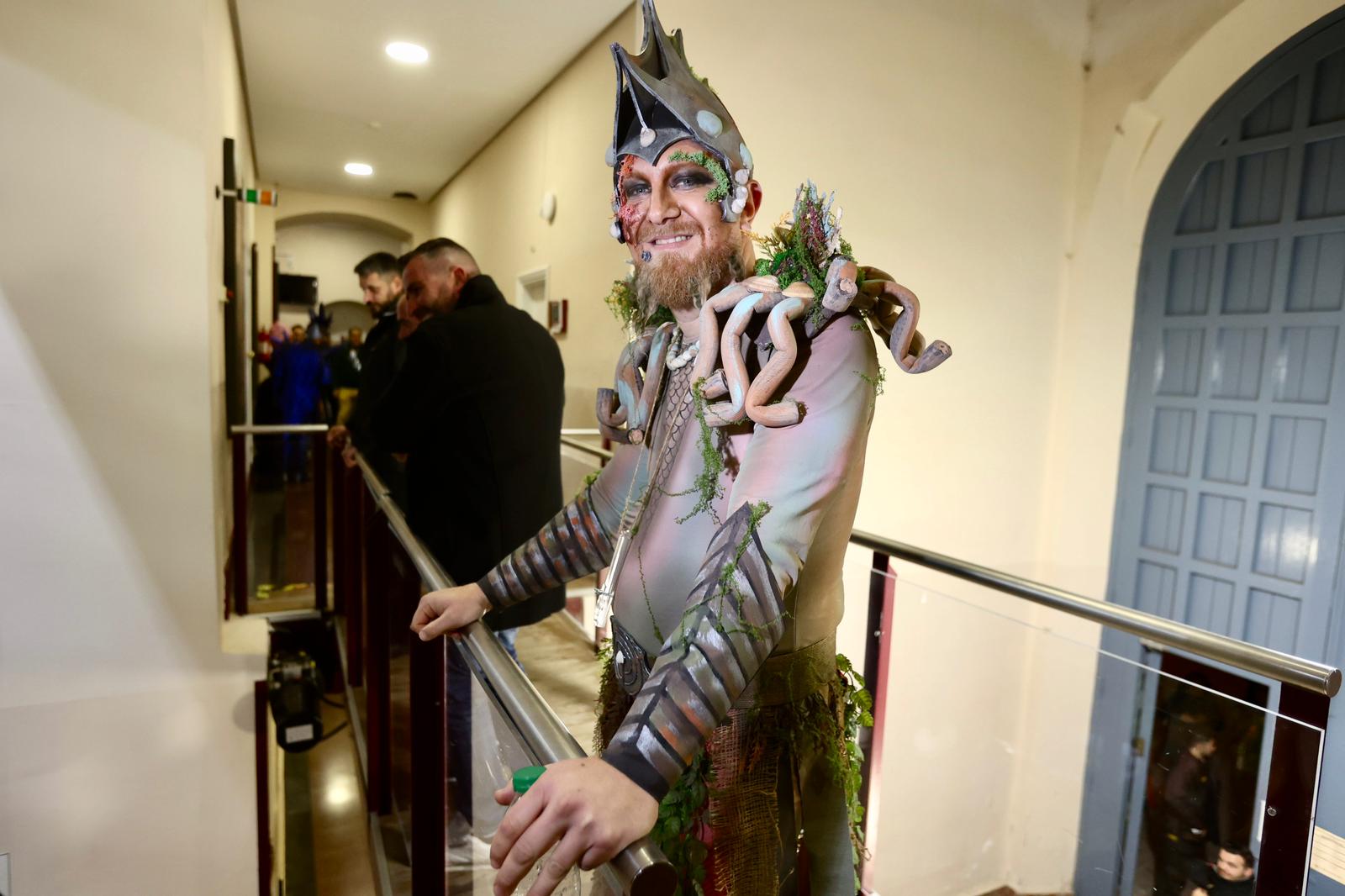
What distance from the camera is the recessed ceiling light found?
156 inches

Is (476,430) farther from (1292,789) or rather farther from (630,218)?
(1292,789)

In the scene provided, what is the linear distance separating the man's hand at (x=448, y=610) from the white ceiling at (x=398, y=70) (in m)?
2.87

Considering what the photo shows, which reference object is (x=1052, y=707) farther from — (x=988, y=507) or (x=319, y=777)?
(x=319, y=777)

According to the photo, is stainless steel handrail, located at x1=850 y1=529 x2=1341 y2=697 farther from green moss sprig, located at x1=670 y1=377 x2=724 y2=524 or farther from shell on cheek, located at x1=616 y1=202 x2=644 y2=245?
shell on cheek, located at x1=616 y1=202 x2=644 y2=245

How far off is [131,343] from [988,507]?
3598 mm

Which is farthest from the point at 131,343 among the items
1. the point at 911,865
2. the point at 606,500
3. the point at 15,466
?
the point at 911,865

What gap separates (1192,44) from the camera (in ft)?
10.9

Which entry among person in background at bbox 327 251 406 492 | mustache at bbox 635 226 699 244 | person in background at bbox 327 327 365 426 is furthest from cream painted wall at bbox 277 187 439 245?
mustache at bbox 635 226 699 244

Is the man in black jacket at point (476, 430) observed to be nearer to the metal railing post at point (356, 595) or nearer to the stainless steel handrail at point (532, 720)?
the metal railing post at point (356, 595)

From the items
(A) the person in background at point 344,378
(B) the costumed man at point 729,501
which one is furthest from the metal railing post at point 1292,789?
(A) the person in background at point 344,378

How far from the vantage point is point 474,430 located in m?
2.18

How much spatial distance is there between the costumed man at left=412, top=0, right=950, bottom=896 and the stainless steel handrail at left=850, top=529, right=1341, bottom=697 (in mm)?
628

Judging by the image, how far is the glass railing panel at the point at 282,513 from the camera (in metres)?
3.71

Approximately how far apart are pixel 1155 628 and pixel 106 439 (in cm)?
274
